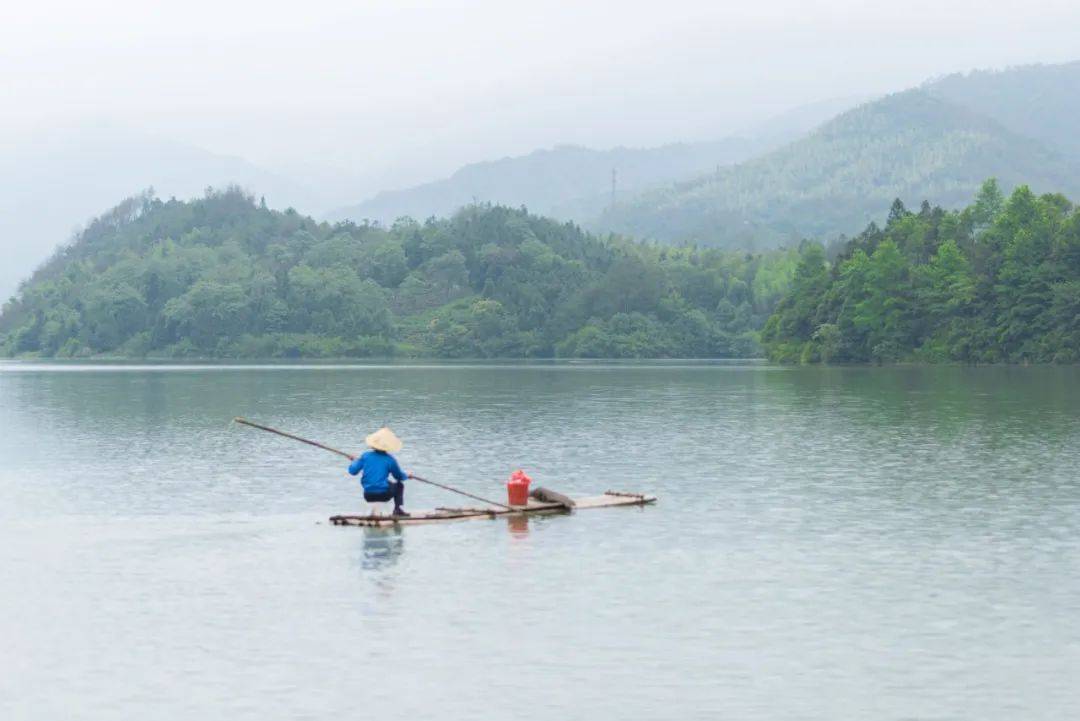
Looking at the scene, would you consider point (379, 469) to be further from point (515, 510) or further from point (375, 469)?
point (515, 510)

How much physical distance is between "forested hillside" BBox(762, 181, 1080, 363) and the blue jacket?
310ft

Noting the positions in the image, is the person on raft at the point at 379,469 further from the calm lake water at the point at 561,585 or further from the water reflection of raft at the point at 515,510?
the calm lake water at the point at 561,585

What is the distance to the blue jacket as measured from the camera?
27.0 m

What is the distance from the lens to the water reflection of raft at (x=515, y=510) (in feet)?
87.9

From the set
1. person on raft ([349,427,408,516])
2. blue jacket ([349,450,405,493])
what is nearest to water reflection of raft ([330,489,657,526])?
person on raft ([349,427,408,516])

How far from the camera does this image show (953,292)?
120500 millimetres

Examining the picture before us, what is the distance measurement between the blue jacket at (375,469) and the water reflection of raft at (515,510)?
1.99ft

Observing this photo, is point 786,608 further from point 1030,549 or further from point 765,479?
point 765,479

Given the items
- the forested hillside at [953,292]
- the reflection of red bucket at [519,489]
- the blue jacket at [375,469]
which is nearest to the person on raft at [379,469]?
the blue jacket at [375,469]

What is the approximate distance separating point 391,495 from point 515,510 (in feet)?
7.72

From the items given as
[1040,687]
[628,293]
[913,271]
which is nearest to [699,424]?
[1040,687]

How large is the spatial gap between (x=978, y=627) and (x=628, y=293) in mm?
181398

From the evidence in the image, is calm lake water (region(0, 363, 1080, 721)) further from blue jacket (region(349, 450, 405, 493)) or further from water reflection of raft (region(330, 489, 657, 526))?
blue jacket (region(349, 450, 405, 493))

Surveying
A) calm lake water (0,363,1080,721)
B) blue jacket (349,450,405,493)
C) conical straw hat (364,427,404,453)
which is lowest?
calm lake water (0,363,1080,721)
